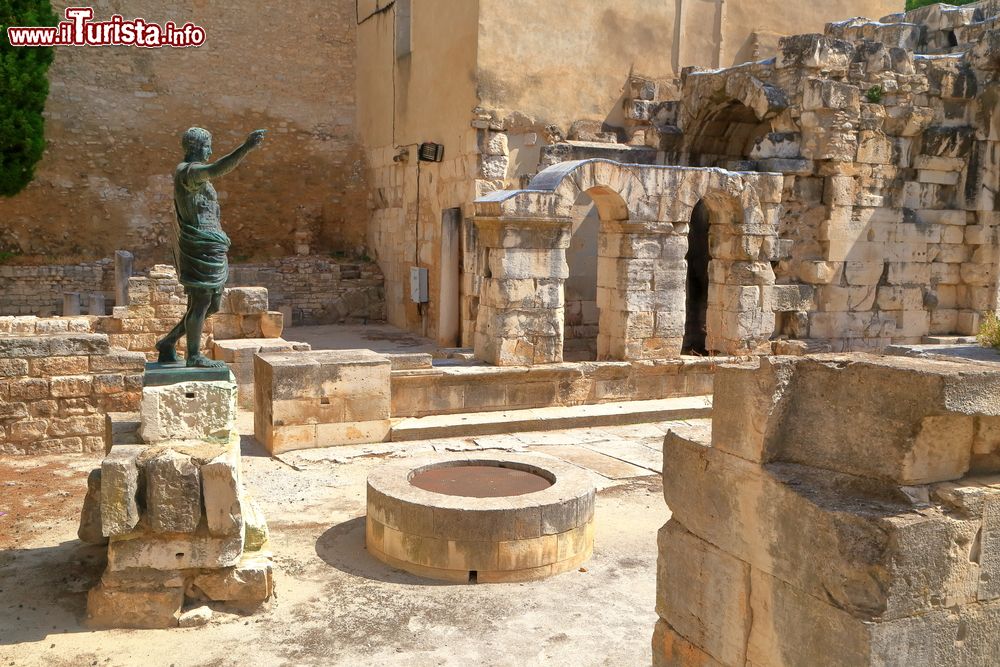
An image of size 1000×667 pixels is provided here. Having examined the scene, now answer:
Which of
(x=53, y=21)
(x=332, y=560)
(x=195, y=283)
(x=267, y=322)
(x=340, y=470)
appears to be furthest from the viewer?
(x=53, y=21)

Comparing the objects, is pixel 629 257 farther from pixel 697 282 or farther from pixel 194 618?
pixel 194 618

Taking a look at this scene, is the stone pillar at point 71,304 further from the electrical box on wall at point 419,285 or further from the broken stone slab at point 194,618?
the broken stone slab at point 194,618

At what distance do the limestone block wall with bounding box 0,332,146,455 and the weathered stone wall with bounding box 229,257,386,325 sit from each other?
9095mm

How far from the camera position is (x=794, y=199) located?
11.8 meters

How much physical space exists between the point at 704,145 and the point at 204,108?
10789 mm

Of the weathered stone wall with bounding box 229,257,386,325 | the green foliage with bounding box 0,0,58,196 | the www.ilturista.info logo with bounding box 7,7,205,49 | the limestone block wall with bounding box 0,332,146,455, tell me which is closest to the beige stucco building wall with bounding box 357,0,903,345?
the weathered stone wall with bounding box 229,257,386,325

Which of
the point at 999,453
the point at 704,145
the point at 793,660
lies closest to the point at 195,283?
the point at 793,660

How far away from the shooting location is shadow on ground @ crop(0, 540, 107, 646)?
481 cm

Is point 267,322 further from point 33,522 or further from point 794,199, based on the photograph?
point 794,199

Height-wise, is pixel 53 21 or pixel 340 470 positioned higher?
pixel 53 21

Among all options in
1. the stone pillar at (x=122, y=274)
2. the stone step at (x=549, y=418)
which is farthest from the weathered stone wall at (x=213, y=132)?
the stone step at (x=549, y=418)

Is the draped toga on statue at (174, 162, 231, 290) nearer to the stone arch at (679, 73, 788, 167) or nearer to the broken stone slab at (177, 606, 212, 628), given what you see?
the broken stone slab at (177, 606, 212, 628)

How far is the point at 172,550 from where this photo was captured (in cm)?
493

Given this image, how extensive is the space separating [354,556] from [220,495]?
1.39 metres
